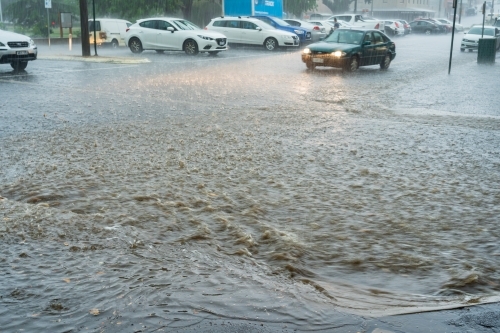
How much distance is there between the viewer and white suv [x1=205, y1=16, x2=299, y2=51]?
32.7m

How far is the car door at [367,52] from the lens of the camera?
21794 mm

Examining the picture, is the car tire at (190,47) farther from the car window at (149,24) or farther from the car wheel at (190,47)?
the car window at (149,24)

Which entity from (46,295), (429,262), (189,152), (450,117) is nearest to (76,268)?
(46,295)

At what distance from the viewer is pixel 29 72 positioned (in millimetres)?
18750

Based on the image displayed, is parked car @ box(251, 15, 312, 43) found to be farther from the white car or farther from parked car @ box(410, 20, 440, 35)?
parked car @ box(410, 20, 440, 35)

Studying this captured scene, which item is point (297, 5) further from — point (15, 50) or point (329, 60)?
point (15, 50)

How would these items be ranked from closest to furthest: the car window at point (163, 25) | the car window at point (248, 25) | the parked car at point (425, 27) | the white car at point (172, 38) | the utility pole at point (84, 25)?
the utility pole at point (84, 25), the white car at point (172, 38), the car window at point (163, 25), the car window at point (248, 25), the parked car at point (425, 27)

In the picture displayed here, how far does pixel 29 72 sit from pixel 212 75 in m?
5.26

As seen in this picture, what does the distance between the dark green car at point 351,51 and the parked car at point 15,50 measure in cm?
850

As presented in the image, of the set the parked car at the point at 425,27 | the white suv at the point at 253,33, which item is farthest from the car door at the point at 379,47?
the parked car at the point at 425,27

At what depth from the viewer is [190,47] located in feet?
92.4

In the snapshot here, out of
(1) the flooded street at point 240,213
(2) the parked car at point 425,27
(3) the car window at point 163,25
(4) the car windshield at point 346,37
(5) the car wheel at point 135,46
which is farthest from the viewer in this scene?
(2) the parked car at point 425,27

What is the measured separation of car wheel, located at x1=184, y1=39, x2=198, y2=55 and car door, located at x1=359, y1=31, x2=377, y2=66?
8382 millimetres

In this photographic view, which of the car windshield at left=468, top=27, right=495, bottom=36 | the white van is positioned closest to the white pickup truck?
the car windshield at left=468, top=27, right=495, bottom=36
